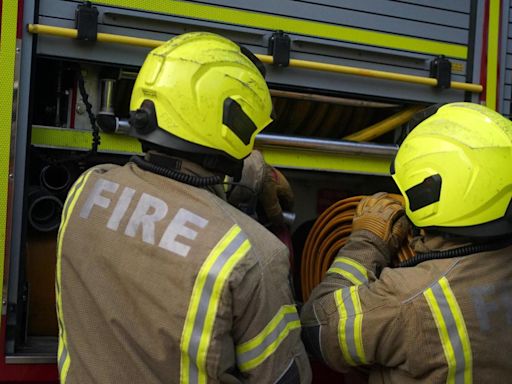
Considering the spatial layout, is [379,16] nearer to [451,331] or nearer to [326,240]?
[326,240]

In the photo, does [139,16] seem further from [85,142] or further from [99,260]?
[99,260]

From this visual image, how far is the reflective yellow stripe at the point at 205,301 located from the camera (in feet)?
6.07

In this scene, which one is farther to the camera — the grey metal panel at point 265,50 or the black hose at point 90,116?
the black hose at point 90,116

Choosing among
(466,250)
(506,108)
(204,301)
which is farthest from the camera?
(506,108)

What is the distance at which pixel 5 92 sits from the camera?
2.53m

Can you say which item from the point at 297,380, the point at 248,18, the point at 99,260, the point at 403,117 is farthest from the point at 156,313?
the point at 403,117

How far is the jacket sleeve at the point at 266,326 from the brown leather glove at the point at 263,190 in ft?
2.60

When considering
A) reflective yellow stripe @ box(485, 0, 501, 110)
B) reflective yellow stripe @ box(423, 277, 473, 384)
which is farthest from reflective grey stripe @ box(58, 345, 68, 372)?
reflective yellow stripe @ box(485, 0, 501, 110)

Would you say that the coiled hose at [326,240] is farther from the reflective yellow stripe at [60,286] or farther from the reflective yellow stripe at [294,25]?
the reflective yellow stripe at [60,286]

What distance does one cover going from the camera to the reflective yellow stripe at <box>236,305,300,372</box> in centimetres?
193

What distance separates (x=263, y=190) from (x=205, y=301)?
3.72 ft

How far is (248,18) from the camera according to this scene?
293 centimetres

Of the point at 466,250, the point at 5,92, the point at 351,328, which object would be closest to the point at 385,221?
the point at 466,250

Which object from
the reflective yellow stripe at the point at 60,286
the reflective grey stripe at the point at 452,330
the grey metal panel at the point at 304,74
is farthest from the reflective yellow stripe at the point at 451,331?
the grey metal panel at the point at 304,74
